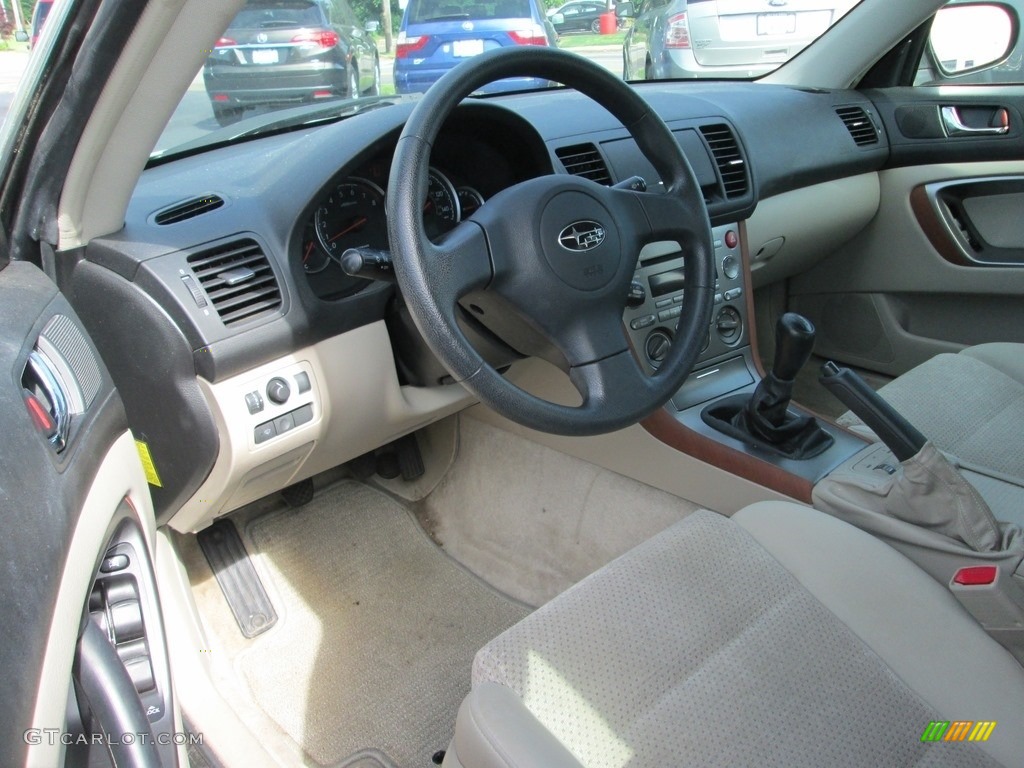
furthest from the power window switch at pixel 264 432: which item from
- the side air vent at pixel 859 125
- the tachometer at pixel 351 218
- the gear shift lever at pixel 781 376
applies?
the side air vent at pixel 859 125

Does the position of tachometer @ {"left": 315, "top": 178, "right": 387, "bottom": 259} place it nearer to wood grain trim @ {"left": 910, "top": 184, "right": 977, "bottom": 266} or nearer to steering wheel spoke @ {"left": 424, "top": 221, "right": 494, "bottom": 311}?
steering wheel spoke @ {"left": 424, "top": 221, "right": 494, "bottom": 311}

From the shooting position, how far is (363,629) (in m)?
2.13


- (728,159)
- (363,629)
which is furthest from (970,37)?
(363,629)

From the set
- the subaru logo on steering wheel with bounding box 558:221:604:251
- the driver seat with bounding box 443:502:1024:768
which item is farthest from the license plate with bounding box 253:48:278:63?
the driver seat with bounding box 443:502:1024:768

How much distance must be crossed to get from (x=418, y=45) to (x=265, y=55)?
771mm

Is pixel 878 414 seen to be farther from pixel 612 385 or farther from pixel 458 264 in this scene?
pixel 458 264

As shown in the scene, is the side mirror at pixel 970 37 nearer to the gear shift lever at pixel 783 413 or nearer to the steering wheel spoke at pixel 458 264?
the gear shift lever at pixel 783 413

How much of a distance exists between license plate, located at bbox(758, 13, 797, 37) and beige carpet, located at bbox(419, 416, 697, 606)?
163 cm

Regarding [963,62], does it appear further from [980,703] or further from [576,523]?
[980,703]

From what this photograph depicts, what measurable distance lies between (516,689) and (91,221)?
987mm

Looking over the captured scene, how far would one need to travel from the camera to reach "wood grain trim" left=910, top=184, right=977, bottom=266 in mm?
2658

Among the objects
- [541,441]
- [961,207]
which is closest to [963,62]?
[961,207]

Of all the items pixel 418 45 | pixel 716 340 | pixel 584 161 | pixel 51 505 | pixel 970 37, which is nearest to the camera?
pixel 51 505

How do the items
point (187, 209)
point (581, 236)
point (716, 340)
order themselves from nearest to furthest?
point (581, 236)
point (187, 209)
point (716, 340)
